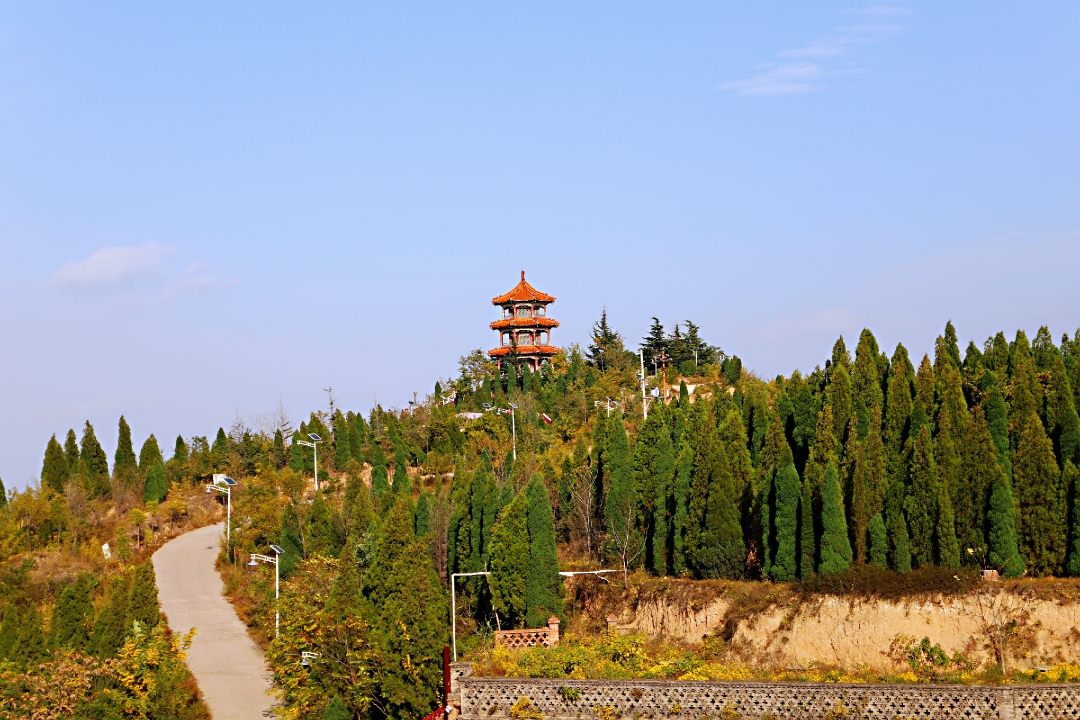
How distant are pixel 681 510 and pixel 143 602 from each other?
51.9ft

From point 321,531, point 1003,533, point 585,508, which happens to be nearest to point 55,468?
point 321,531

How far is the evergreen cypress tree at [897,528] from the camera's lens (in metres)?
29.3

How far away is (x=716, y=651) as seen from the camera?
1169 inches

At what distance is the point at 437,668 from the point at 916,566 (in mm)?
11462

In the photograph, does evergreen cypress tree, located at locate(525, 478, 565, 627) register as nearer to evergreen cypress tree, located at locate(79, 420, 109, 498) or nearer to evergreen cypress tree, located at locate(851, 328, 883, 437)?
evergreen cypress tree, located at locate(851, 328, 883, 437)

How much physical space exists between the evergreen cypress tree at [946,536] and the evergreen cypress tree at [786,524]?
11.2 feet

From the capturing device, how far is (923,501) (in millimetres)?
29516

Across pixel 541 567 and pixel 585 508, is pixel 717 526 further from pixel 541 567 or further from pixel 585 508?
→ pixel 585 508

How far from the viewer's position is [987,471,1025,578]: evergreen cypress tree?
28562 mm

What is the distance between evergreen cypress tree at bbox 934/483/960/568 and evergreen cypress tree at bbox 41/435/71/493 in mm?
42790

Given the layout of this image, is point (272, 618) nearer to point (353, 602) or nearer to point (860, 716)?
point (353, 602)

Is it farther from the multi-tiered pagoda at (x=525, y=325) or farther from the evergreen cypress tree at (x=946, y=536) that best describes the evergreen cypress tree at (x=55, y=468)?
the evergreen cypress tree at (x=946, y=536)

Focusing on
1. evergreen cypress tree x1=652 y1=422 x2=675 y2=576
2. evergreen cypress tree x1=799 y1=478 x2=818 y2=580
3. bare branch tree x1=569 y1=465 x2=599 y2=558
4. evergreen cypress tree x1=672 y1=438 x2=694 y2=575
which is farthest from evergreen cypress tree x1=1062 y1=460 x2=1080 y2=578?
bare branch tree x1=569 y1=465 x2=599 y2=558

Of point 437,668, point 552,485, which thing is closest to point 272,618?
point 552,485
